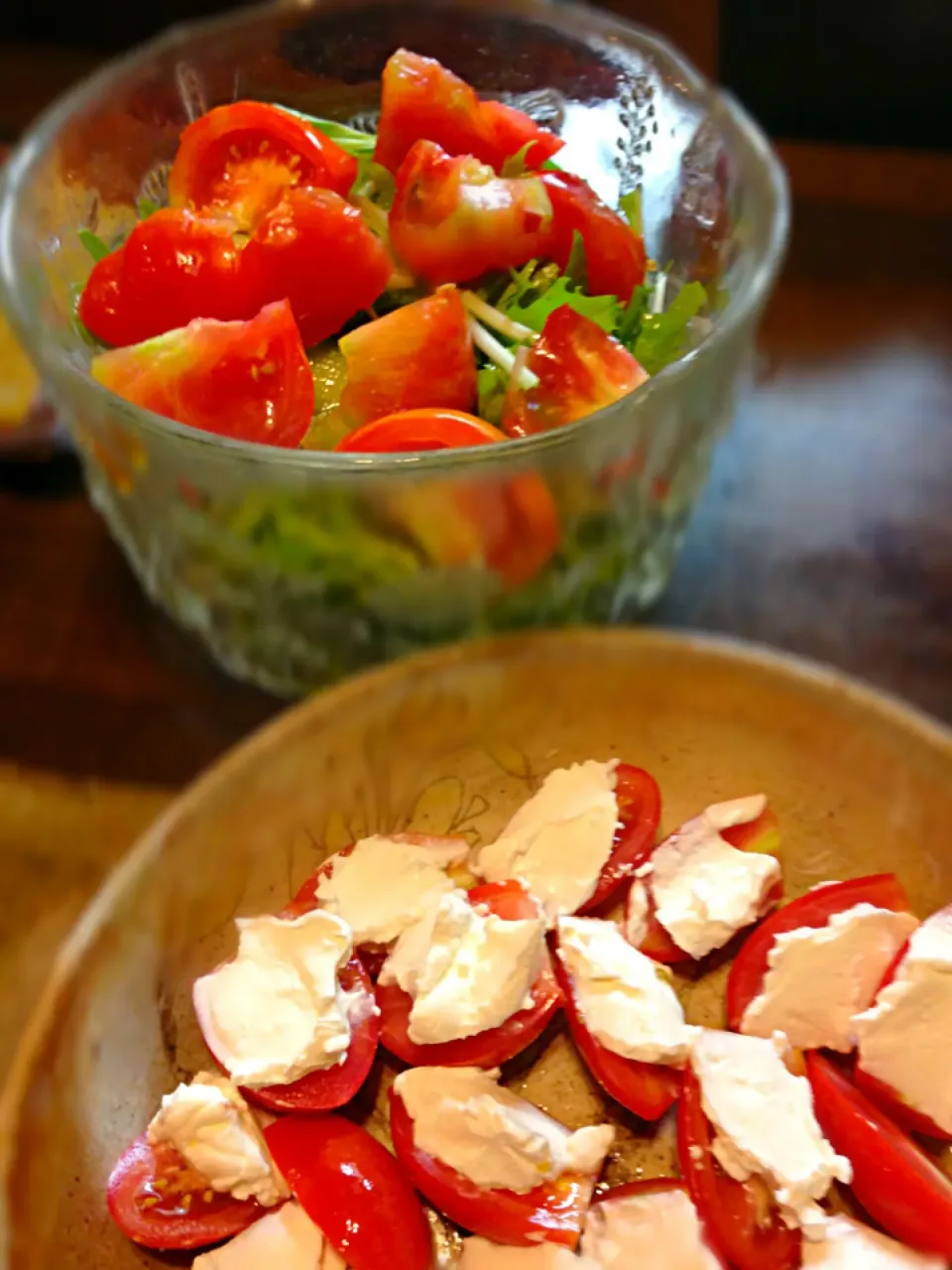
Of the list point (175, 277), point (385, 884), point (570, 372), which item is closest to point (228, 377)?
point (175, 277)

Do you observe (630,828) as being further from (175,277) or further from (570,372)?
(175,277)

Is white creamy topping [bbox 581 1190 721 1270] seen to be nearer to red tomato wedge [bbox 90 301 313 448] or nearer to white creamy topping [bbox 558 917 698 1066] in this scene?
white creamy topping [bbox 558 917 698 1066]

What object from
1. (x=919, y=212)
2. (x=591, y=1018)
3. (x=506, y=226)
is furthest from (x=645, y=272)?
(x=919, y=212)

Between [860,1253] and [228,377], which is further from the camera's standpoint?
[228,377]

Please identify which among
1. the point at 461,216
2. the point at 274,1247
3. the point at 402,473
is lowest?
the point at 274,1247

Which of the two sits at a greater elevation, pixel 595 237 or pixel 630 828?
pixel 595 237

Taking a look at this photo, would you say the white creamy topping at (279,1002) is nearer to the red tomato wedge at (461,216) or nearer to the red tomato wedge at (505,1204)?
the red tomato wedge at (505,1204)

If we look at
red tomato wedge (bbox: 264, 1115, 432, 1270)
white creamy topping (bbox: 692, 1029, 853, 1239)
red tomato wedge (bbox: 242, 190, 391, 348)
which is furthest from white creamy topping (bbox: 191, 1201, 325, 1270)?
red tomato wedge (bbox: 242, 190, 391, 348)
